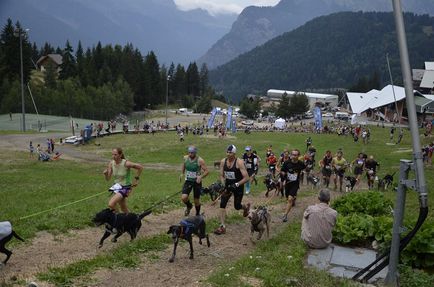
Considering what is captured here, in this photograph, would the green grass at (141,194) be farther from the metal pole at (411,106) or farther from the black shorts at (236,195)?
the metal pole at (411,106)

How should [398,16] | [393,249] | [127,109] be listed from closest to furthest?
[398,16] → [393,249] → [127,109]

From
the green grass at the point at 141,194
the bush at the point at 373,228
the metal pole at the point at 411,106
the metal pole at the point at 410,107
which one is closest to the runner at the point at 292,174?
the green grass at the point at 141,194

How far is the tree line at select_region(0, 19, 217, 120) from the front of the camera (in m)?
79.6

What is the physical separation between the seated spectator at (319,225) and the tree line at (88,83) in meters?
68.4

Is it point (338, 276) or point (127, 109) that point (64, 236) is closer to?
point (338, 276)

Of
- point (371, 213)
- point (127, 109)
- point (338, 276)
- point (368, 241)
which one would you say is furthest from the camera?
point (127, 109)

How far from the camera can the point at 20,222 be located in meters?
10.8

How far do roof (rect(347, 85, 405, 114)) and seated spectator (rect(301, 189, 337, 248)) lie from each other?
8624 centimetres

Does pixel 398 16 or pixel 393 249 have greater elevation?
pixel 398 16

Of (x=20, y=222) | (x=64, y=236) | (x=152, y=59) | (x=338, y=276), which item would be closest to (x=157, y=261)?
(x=64, y=236)

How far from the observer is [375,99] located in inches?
3927

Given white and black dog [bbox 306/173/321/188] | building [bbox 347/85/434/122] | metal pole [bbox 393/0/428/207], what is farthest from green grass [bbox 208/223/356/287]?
building [bbox 347/85/434/122]

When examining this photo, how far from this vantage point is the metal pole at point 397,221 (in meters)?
6.41

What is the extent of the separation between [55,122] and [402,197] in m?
65.5
